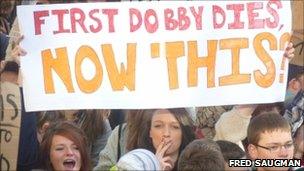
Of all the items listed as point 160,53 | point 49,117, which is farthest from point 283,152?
point 49,117

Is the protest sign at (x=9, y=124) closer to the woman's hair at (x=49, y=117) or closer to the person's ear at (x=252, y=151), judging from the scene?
the woman's hair at (x=49, y=117)

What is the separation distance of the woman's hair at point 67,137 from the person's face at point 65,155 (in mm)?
22

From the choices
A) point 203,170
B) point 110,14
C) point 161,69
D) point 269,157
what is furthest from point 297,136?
point 110,14

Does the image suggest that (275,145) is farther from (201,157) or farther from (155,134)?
(155,134)

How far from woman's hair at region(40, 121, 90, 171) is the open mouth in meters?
0.06

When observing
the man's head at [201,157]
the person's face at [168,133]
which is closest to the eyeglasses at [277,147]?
the man's head at [201,157]

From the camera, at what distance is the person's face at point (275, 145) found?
355 cm

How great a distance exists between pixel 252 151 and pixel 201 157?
1.05 ft

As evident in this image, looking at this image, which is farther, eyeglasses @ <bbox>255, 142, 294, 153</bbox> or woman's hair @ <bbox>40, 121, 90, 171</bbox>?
woman's hair @ <bbox>40, 121, 90, 171</bbox>

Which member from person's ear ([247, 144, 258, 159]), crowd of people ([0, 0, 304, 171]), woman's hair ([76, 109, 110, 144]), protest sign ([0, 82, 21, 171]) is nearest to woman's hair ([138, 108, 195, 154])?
crowd of people ([0, 0, 304, 171])

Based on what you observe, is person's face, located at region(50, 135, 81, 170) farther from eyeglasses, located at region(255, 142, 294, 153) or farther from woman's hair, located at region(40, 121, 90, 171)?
eyeglasses, located at region(255, 142, 294, 153)

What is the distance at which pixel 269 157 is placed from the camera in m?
3.54

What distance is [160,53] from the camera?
11.8 feet

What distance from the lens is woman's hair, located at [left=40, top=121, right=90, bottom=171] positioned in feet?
12.0
